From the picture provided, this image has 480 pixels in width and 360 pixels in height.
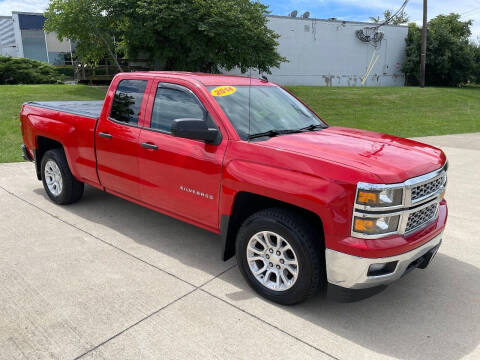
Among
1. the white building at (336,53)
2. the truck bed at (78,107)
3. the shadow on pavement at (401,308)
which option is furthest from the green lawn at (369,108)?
the white building at (336,53)

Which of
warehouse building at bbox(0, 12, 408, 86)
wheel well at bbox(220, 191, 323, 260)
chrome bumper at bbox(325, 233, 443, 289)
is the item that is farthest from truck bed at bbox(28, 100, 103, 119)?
warehouse building at bbox(0, 12, 408, 86)

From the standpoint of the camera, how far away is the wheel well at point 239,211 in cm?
352

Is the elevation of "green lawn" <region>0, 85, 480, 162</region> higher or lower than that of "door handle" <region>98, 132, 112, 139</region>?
lower

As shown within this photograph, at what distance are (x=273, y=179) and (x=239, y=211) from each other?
550 millimetres

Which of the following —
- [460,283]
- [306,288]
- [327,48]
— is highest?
[327,48]

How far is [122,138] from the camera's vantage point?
449 centimetres

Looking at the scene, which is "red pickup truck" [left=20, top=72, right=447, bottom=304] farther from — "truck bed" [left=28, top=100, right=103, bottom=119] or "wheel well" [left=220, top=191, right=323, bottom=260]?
"truck bed" [left=28, top=100, right=103, bottom=119]

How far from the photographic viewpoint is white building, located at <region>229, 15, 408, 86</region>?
119 feet

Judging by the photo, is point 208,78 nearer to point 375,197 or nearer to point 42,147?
point 375,197

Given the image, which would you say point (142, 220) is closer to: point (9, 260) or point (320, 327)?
point (9, 260)

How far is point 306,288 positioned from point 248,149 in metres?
1.18

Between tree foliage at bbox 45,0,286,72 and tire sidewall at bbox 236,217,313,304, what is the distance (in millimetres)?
19933

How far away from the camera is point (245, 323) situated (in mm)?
3168

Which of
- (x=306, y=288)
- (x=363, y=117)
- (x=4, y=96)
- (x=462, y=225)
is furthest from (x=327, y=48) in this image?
(x=306, y=288)
